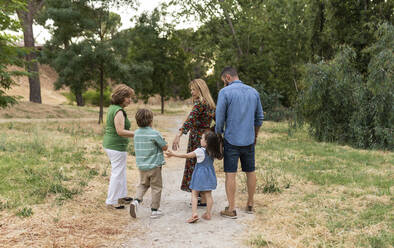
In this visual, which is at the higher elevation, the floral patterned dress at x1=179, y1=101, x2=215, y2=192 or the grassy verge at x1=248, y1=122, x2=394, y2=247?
the floral patterned dress at x1=179, y1=101, x2=215, y2=192

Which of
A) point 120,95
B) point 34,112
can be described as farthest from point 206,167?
point 34,112

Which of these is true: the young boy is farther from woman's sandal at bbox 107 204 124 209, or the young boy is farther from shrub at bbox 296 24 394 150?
shrub at bbox 296 24 394 150

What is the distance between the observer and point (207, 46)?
22.4 m

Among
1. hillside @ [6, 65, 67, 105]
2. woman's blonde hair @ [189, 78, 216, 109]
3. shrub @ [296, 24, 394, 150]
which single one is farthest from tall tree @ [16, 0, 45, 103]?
woman's blonde hair @ [189, 78, 216, 109]

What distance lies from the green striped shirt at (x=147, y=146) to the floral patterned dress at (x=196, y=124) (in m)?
0.51

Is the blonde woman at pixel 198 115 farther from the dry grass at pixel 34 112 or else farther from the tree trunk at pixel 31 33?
the tree trunk at pixel 31 33

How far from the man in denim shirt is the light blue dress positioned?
23 cm

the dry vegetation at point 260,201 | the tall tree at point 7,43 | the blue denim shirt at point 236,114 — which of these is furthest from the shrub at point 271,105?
the blue denim shirt at point 236,114

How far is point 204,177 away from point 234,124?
0.83 meters

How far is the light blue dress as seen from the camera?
4.75m

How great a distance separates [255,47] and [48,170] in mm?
16712

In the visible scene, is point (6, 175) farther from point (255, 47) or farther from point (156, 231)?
point (255, 47)

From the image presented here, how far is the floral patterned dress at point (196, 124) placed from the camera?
5.12 m

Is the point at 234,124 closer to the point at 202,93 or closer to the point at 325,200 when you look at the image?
the point at 202,93
